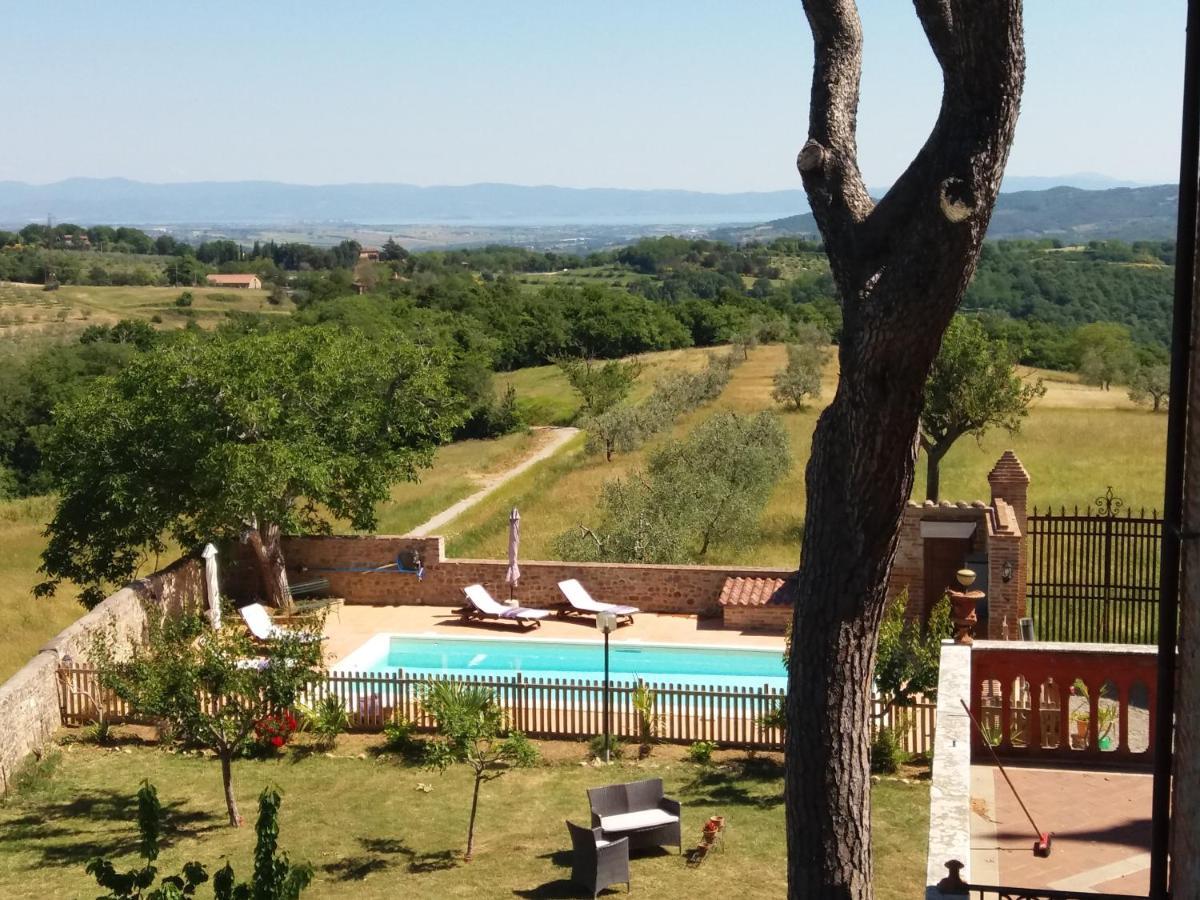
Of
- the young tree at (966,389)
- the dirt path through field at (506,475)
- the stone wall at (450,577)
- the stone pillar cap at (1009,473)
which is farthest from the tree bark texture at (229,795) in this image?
the young tree at (966,389)

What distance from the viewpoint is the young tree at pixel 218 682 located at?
1348cm

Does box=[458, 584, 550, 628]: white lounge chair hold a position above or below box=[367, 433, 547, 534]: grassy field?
above

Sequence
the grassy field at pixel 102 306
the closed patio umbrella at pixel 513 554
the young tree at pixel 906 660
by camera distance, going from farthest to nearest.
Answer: the grassy field at pixel 102 306 < the closed patio umbrella at pixel 513 554 < the young tree at pixel 906 660

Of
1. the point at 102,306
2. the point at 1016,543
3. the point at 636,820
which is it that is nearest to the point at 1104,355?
the point at 1016,543

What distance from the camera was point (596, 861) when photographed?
11820 mm

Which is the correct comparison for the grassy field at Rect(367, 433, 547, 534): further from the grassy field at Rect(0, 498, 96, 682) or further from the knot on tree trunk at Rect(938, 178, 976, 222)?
the knot on tree trunk at Rect(938, 178, 976, 222)

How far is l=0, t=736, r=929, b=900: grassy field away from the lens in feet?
40.4

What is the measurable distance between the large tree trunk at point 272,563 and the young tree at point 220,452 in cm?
2

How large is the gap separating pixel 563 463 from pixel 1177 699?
3675 centimetres

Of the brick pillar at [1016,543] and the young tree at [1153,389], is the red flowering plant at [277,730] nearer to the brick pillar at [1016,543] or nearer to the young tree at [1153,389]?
the brick pillar at [1016,543]

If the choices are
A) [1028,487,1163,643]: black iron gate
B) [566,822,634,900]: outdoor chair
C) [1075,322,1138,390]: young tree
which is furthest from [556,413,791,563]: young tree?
[1075,322,1138,390]: young tree

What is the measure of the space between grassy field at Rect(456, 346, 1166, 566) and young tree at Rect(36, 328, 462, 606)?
5.50m

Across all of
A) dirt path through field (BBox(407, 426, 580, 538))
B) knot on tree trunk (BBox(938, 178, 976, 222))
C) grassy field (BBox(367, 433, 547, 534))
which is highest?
knot on tree trunk (BBox(938, 178, 976, 222))

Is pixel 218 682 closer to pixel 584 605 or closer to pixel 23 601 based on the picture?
pixel 584 605
